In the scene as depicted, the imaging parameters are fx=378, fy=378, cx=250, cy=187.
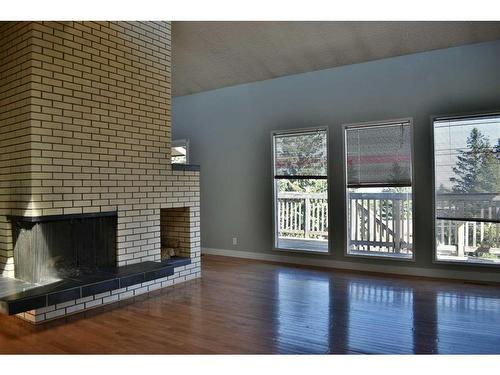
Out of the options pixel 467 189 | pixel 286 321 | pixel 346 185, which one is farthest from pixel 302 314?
pixel 467 189

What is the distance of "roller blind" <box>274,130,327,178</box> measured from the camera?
5527 mm

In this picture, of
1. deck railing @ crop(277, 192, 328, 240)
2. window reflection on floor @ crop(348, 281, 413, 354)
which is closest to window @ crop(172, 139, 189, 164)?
deck railing @ crop(277, 192, 328, 240)

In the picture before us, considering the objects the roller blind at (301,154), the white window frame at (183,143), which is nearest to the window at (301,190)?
the roller blind at (301,154)

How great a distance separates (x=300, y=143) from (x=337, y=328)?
3246 mm

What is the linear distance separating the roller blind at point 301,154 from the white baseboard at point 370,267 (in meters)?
1.26

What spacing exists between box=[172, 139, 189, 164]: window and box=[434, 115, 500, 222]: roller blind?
4110mm

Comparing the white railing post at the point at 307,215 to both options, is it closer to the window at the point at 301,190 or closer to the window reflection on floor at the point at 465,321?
the window at the point at 301,190

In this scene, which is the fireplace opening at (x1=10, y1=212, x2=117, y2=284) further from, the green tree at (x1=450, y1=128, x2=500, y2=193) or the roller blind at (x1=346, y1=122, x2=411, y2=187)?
the green tree at (x1=450, y1=128, x2=500, y2=193)

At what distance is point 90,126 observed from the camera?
371 cm

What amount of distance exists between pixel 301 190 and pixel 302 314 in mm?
2620

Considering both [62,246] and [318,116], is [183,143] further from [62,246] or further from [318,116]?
Result: [62,246]

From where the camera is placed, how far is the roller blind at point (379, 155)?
4.92 m

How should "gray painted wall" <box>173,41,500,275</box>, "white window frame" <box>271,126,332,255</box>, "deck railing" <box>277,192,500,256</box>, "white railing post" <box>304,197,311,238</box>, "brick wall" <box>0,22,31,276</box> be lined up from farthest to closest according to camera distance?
"white railing post" <box>304,197,311,238</box>
"white window frame" <box>271,126,332,255</box>
"gray painted wall" <box>173,41,500,275</box>
"deck railing" <box>277,192,500,256</box>
"brick wall" <box>0,22,31,276</box>
